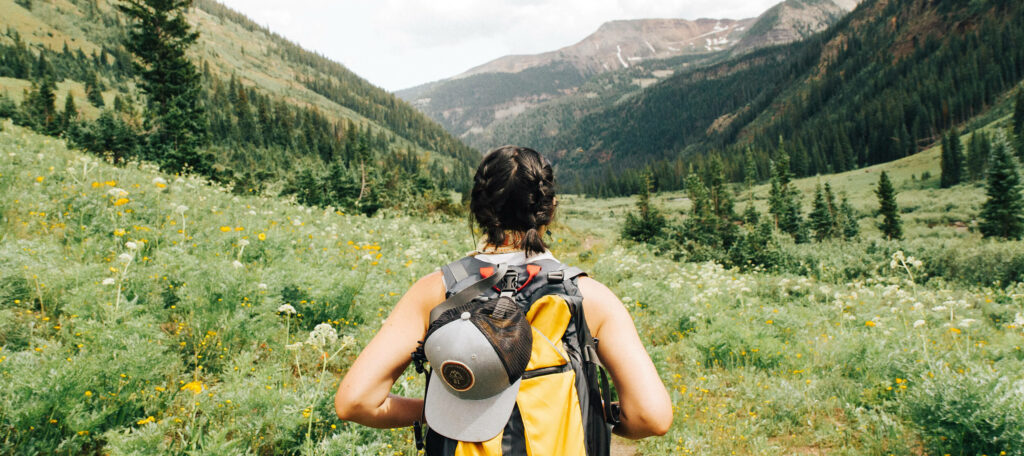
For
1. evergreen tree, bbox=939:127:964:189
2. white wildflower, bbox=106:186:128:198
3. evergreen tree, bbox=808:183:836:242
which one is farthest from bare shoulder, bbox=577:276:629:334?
evergreen tree, bbox=939:127:964:189

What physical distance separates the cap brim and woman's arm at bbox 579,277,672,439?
0.42 metres

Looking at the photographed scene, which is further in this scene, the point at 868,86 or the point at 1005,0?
the point at 868,86

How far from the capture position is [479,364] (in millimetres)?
1479

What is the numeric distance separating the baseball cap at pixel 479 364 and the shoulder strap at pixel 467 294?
0.10 metres

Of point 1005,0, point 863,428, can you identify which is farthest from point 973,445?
point 1005,0

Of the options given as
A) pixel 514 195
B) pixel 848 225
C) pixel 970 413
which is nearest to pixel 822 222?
pixel 848 225

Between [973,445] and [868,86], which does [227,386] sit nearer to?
[973,445]

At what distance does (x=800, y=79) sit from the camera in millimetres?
171250

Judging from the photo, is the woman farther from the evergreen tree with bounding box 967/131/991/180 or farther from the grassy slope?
the grassy slope

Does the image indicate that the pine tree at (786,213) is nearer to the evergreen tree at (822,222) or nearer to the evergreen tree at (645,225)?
the evergreen tree at (822,222)

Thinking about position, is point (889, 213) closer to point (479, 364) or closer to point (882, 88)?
point (479, 364)

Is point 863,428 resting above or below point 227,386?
below

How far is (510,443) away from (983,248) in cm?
3299

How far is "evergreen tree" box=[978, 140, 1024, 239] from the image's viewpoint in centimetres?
3303
